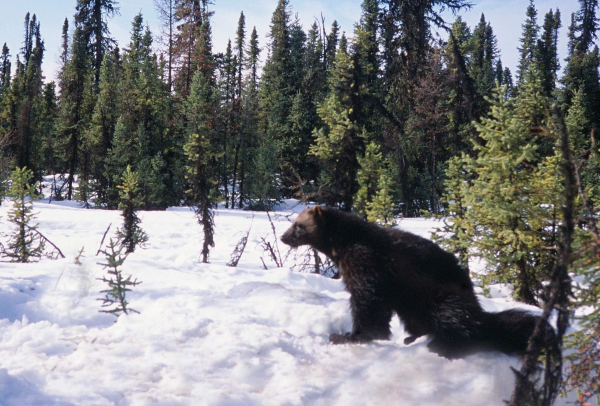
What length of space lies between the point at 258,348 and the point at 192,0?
4579cm

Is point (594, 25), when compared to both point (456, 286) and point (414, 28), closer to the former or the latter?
point (414, 28)

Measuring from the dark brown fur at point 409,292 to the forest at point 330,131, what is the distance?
748 millimetres

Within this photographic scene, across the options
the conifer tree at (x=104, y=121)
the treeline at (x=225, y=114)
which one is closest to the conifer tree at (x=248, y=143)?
the treeline at (x=225, y=114)

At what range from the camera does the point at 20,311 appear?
4527 mm

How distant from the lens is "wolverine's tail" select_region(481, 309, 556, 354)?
3.58m

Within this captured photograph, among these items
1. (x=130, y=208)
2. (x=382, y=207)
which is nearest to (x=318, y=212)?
(x=382, y=207)

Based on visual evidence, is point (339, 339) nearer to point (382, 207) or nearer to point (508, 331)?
point (508, 331)

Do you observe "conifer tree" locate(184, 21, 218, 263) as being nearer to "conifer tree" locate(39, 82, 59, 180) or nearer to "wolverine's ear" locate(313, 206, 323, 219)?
"wolverine's ear" locate(313, 206, 323, 219)

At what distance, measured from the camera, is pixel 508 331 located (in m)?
3.64

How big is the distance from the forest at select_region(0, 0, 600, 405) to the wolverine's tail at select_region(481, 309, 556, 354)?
0.44 m

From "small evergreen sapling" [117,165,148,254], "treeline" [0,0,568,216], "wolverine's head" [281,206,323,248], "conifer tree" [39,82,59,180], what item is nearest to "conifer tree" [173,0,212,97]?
"treeline" [0,0,568,216]

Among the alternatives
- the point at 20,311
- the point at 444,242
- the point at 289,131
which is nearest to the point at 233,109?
the point at 289,131

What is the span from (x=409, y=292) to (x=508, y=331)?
2.97 ft

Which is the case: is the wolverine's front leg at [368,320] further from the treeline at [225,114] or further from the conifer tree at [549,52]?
the conifer tree at [549,52]
